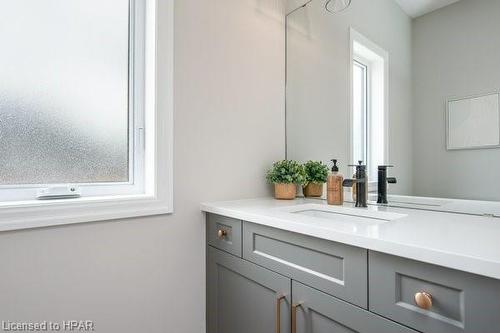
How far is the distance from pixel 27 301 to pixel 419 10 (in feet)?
6.02

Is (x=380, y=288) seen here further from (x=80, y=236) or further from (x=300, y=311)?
(x=80, y=236)

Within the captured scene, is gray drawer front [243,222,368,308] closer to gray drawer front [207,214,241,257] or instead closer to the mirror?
gray drawer front [207,214,241,257]

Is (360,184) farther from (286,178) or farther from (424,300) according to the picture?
(424,300)

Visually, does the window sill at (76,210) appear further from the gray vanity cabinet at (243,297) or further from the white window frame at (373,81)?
the white window frame at (373,81)

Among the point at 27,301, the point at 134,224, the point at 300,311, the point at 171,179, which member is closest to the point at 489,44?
the point at 300,311

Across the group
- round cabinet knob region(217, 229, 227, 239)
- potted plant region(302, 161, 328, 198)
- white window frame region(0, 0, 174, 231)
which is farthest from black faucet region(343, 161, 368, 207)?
white window frame region(0, 0, 174, 231)

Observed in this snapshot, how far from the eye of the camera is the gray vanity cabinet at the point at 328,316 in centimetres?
69

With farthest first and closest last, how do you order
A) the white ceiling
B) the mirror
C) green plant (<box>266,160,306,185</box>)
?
green plant (<box>266,160,306,185</box>) → the white ceiling → the mirror

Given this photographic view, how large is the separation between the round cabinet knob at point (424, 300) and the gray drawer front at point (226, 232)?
2.15 ft

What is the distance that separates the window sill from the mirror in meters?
0.89

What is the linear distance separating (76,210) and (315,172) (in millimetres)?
1140

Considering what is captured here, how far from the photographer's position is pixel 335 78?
1.54 m

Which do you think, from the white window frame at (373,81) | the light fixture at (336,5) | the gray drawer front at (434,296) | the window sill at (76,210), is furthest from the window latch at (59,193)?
the light fixture at (336,5)

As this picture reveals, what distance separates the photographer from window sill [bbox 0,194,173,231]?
A: 35.1 inches
